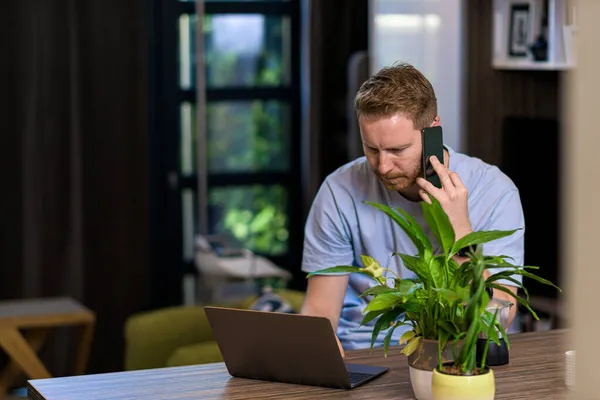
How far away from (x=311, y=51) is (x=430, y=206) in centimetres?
356

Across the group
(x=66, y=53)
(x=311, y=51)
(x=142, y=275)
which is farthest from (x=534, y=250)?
(x=66, y=53)

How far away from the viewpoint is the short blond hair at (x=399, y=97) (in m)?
2.43

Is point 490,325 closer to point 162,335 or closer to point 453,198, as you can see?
point 453,198

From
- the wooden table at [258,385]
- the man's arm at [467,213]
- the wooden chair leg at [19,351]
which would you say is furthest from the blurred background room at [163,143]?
the wooden table at [258,385]

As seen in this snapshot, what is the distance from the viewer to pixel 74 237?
5.18 meters

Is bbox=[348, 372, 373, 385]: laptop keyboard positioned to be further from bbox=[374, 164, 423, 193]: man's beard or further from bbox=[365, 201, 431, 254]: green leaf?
bbox=[374, 164, 423, 193]: man's beard

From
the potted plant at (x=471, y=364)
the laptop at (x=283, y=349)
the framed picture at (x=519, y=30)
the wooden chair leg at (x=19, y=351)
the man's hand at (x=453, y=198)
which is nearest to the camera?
the potted plant at (x=471, y=364)

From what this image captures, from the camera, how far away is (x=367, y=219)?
2.65 meters

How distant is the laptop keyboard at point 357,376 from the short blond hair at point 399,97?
66cm

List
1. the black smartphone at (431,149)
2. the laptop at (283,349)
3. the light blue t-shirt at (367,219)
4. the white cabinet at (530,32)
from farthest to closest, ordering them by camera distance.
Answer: the white cabinet at (530,32), the light blue t-shirt at (367,219), the black smartphone at (431,149), the laptop at (283,349)

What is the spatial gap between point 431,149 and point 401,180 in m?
0.11

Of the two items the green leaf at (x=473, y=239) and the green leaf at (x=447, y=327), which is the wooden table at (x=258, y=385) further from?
the green leaf at (x=473, y=239)

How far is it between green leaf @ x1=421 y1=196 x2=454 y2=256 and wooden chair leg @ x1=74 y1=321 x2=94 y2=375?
9.67ft

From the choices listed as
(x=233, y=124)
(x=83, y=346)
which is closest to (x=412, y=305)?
(x=83, y=346)
